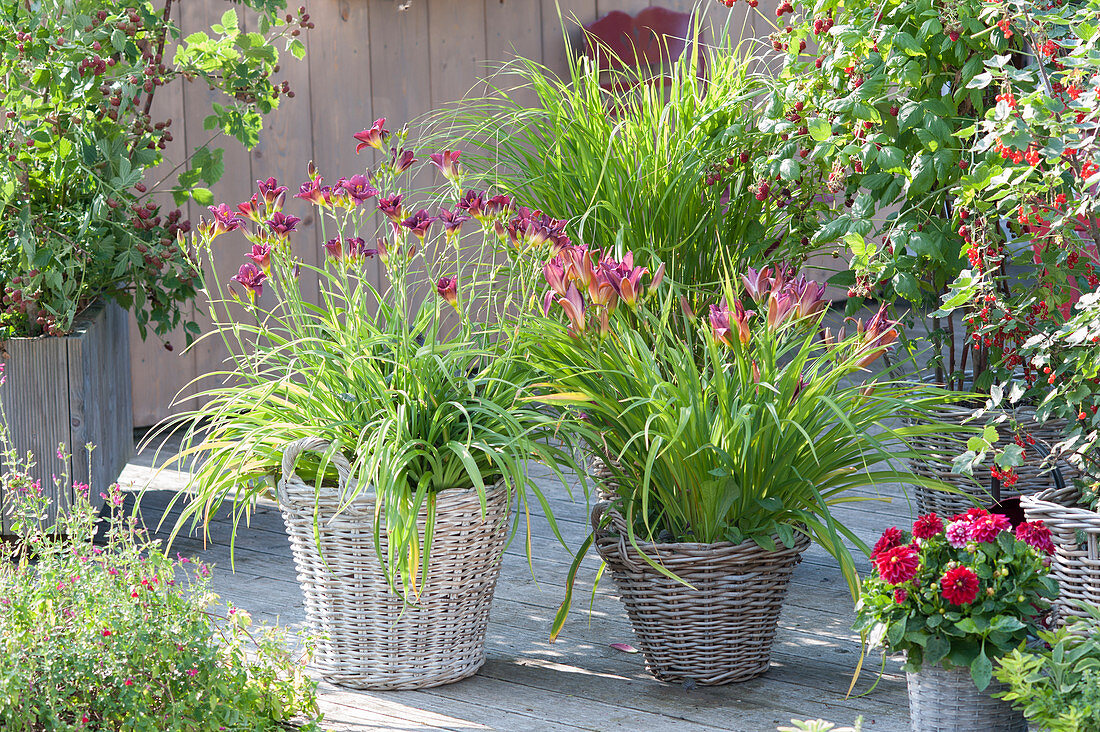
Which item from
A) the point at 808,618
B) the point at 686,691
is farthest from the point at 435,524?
the point at 808,618

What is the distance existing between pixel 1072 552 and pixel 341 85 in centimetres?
315

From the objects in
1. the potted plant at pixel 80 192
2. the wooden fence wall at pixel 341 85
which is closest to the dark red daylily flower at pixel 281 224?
the potted plant at pixel 80 192

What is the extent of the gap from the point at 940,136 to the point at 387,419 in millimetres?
1053

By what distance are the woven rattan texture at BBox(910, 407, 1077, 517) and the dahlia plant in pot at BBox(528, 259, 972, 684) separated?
0.98 ft

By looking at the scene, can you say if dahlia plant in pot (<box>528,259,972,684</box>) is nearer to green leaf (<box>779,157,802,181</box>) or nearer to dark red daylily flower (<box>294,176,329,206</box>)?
green leaf (<box>779,157,802,181</box>)

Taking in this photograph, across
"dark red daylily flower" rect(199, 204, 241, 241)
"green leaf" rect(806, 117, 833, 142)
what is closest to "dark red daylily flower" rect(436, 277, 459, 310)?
"dark red daylily flower" rect(199, 204, 241, 241)

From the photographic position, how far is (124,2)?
2670 millimetres

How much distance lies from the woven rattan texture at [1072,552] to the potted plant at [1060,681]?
0.36 ft

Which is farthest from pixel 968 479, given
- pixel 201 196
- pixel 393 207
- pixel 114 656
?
pixel 201 196

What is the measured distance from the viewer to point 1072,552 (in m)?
1.73

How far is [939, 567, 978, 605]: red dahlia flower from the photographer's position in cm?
163

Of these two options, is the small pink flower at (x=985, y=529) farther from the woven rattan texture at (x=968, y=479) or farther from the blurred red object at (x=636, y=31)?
the blurred red object at (x=636, y=31)

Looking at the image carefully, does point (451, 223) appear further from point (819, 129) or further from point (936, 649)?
point (936, 649)

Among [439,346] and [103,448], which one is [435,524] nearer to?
[439,346]
